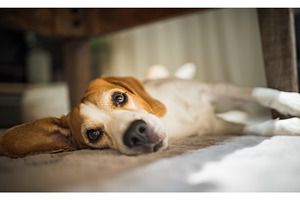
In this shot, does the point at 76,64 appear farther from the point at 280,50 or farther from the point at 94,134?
the point at 280,50

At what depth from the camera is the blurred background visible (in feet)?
5.34

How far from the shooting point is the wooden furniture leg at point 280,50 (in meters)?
1.05

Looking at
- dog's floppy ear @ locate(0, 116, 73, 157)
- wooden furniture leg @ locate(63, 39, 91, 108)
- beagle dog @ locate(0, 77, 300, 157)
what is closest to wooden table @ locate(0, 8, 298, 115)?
wooden furniture leg @ locate(63, 39, 91, 108)

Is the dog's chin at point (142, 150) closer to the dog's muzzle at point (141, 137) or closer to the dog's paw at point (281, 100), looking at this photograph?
the dog's muzzle at point (141, 137)

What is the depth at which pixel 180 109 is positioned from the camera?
138cm

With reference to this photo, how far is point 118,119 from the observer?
3.17 feet

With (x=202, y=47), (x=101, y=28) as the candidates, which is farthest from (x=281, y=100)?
(x=101, y=28)

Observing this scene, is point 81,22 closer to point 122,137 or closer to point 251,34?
point 251,34

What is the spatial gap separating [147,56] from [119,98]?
1.65m

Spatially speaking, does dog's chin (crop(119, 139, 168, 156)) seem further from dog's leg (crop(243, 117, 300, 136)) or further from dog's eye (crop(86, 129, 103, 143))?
dog's leg (crop(243, 117, 300, 136))

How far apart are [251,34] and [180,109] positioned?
53cm

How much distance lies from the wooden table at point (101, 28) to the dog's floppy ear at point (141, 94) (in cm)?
41
